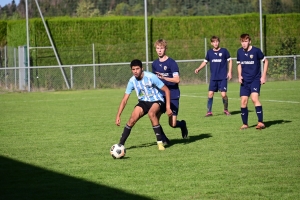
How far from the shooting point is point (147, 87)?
11555 mm

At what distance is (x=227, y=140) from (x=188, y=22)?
87.0 feet

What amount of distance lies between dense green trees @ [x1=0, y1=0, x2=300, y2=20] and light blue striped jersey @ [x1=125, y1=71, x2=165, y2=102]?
27328 mm

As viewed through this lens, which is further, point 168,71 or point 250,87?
point 250,87

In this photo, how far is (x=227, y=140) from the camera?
1275cm

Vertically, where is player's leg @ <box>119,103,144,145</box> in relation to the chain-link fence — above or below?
below

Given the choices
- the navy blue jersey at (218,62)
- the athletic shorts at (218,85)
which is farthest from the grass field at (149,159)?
the navy blue jersey at (218,62)

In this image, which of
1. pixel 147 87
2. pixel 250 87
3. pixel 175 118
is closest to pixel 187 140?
pixel 175 118

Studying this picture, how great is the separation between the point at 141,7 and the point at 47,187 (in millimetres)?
34596

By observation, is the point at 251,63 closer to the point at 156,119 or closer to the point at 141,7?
the point at 156,119

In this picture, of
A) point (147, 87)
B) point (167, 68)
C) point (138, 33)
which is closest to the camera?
point (147, 87)

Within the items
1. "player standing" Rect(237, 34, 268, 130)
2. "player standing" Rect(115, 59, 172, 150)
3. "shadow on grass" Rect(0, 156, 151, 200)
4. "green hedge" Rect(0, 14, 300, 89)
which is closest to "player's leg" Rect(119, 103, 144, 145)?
"player standing" Rect(115, 59, 172, 150)

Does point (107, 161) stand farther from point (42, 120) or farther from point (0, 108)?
point (0, 108)

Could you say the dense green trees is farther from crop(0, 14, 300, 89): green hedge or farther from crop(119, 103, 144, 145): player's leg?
crop(119, 103, 144, 145): player's leg

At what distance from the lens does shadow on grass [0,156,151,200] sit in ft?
25.6
